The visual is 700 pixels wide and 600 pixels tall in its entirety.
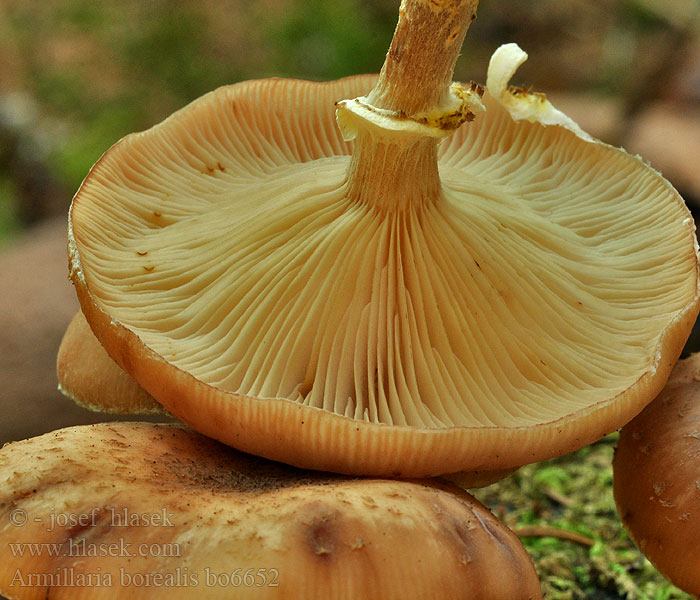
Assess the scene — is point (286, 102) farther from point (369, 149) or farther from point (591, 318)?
point (591, 318)

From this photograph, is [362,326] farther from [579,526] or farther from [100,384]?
[579,526]

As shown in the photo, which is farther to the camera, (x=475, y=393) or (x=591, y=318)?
(x=591, y=318)

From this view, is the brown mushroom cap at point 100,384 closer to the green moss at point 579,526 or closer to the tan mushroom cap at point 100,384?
the tan mushroom cap at point 100,384

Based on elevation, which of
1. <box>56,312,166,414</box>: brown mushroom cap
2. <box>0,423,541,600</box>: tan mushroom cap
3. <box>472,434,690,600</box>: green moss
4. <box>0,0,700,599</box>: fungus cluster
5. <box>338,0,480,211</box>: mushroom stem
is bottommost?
<box>472,434,690,600</box>: green moss

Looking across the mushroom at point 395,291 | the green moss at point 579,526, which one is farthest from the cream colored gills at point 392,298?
the green moss at point 579,526

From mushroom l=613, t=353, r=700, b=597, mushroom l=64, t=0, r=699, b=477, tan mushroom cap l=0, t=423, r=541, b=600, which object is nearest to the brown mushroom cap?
mushroom l=64, t=0, r=699, b=477

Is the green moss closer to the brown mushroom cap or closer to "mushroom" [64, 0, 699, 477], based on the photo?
"mushroom" [64, 0, 699, 477]

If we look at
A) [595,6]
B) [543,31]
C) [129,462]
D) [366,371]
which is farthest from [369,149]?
[595,6]
